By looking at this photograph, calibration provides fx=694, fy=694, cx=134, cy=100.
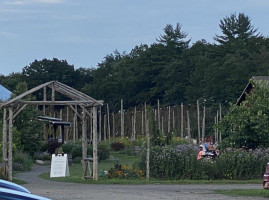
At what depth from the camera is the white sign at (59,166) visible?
30.0 m

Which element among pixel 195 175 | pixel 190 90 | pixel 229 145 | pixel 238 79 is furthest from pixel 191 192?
pixel 190 90

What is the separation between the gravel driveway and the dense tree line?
55420 millimetres

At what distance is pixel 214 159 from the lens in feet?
93.8

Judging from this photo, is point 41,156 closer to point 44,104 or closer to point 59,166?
point 59,166

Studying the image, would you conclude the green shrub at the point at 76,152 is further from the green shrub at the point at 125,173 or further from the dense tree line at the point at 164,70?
the dense tree line at the point at 164,70

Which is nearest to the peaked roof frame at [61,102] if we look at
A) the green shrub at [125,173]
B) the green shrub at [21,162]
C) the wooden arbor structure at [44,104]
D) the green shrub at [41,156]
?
the wooden arbor structure at [44,104]

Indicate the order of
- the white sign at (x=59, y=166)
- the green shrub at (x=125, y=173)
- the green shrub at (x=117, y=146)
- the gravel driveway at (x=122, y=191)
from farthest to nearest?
the green shrub at (x=117, y=146), the white sign at (x=59, y=166), the green shrub at (x=125, y=173), the gravel driveway at (x=122, y=191)

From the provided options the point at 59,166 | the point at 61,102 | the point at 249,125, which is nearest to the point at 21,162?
the point at 59,166

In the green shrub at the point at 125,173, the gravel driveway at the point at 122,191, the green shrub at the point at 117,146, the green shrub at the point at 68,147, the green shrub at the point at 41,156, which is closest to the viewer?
the gravel driveway at the point at 122,191

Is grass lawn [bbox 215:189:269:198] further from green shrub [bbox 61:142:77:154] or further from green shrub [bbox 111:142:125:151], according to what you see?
green shrub [bbox 111:142:125:151]

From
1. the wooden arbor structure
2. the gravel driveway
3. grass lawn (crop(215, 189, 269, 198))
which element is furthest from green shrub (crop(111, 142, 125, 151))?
grass lawn (crop(215, 189, 269, 198))

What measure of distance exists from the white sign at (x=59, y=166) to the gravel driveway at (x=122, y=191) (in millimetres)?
3562

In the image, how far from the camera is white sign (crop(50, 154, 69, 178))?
30.0 metres

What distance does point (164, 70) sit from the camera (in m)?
91.6
